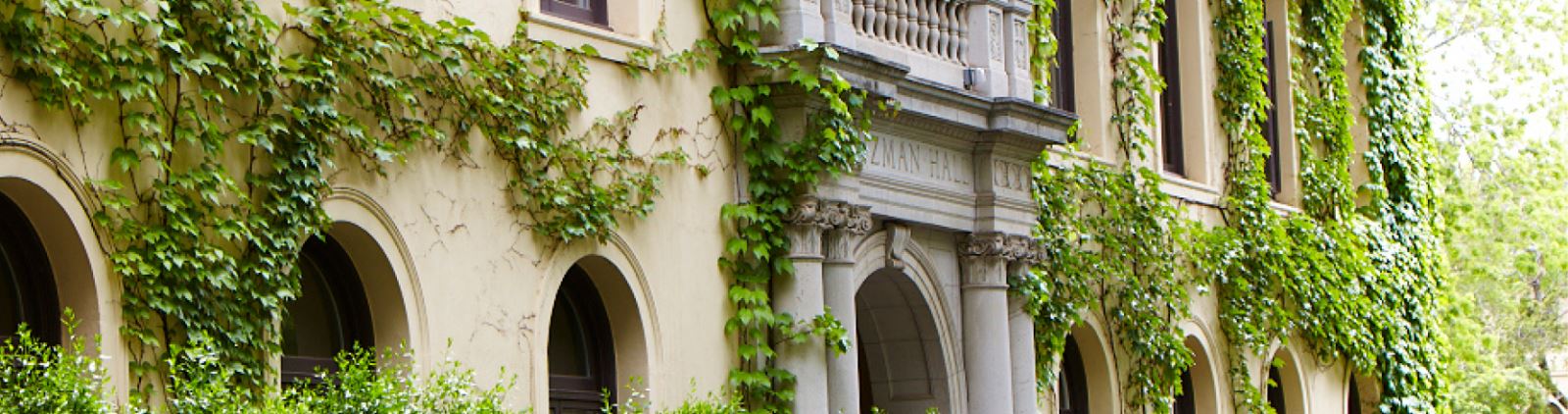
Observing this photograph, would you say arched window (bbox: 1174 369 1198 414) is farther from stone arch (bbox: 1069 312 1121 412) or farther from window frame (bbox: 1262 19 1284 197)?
window frame (bbox: 1262 19 1284 197)

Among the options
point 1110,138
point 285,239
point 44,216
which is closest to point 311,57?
point 285,239

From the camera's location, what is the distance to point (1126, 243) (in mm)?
18891

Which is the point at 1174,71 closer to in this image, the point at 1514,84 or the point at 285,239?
the point at 285,239

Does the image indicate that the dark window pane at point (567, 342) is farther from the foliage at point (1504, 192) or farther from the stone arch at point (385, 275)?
the foliage at point (1504, 192)

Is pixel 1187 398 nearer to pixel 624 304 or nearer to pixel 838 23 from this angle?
pixel 838 23

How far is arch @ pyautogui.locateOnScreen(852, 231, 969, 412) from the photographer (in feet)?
50.5

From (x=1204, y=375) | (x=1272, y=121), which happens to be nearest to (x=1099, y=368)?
(x=1204, y=375)

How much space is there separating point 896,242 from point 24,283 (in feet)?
21.6

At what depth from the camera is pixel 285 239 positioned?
10953 millimetres

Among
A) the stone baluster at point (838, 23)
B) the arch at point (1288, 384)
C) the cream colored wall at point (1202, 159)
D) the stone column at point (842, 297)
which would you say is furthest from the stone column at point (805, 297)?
the arch at point (1288, 384)

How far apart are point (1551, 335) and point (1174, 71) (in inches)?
769

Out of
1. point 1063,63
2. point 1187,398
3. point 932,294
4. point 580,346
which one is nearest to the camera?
point 580,346

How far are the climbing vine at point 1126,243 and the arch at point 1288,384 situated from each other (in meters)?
2.37

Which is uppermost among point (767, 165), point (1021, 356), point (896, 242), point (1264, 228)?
point (1264, 228)
